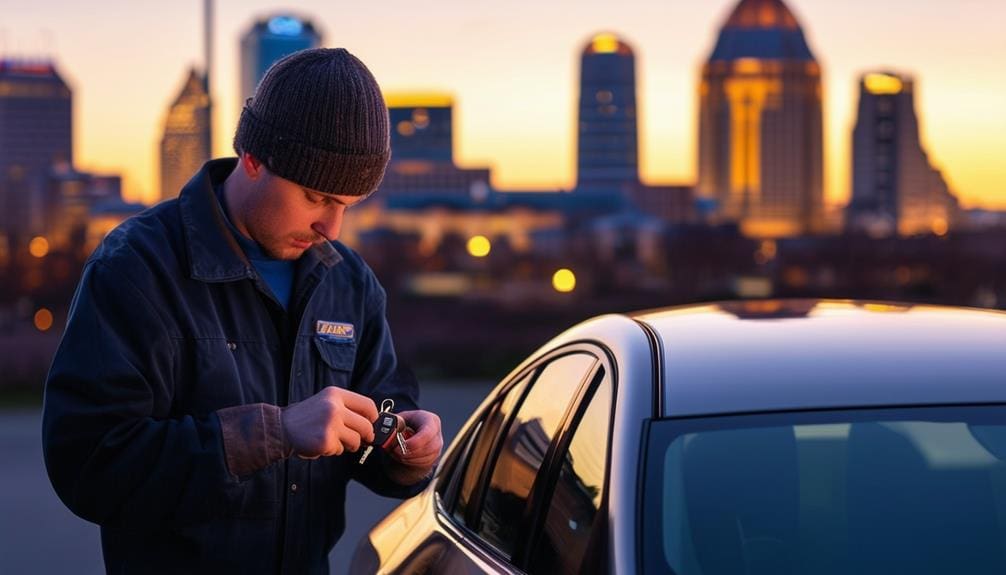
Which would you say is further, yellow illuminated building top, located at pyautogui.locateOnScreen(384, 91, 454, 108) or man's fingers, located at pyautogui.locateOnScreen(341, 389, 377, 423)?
yellow illuminated building top, located at pyautogui.locateOnScreen(384, 91, 454, 108)

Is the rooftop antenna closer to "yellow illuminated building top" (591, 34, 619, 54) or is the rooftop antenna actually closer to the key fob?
the key fob

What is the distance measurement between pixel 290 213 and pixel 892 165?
170913mm

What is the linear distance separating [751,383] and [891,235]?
97073 millimetres

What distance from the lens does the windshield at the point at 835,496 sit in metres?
2.97

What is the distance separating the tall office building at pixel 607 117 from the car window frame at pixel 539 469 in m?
148

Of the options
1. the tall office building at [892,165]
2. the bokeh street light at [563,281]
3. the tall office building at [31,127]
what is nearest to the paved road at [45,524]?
the bokeh street light at [563,281]

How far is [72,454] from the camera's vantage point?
296 centimetres

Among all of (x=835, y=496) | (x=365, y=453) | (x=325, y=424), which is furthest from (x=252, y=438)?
(x=835, y=496)

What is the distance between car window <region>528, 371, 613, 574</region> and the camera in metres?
3.00

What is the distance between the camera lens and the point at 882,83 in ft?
509

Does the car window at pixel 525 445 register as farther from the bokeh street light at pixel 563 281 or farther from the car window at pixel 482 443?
the bokeh street light at pixel 563 281

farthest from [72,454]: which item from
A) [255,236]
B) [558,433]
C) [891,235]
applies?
[891,235]

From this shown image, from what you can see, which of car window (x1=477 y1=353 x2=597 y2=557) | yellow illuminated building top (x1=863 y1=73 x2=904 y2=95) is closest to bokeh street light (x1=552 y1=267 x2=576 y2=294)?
yellow illuminated building top (x1=863 y1=73 x2=904 y2=95)

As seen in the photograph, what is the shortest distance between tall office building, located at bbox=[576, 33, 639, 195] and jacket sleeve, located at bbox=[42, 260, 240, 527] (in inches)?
5873
